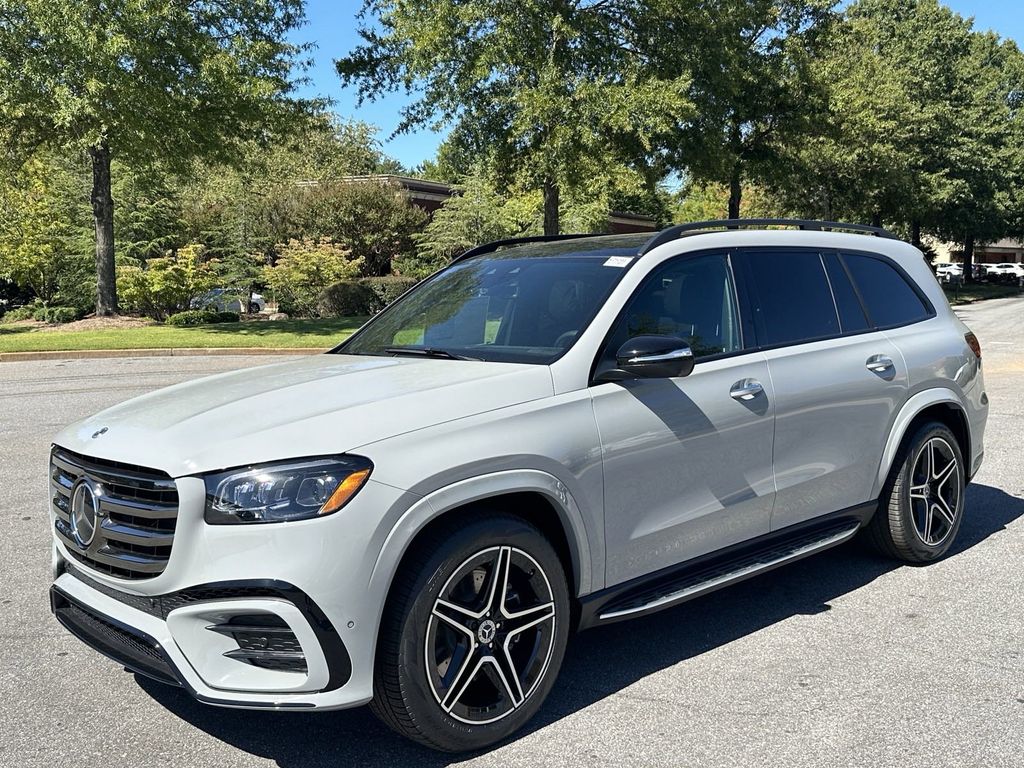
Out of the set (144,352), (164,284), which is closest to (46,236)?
(164,284)

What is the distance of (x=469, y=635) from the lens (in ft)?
10.1

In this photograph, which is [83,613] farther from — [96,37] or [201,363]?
[96,37]

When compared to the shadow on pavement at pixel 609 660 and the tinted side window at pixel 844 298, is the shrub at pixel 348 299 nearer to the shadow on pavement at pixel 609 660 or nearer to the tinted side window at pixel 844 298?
the shadow on pavement at pixel 609 660

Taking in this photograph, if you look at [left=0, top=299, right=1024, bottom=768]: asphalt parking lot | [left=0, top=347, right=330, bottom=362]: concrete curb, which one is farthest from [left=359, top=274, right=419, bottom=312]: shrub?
[left=0, top=299, right=1024, bottom=768]: asphalt parking lot

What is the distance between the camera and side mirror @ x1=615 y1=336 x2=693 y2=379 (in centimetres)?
345

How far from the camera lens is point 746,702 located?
11.4 feet

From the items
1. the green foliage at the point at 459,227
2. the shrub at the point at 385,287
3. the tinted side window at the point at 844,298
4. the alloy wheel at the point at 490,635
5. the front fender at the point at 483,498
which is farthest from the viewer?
the green foliage at the point at 459,227

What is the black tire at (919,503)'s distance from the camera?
4859mm

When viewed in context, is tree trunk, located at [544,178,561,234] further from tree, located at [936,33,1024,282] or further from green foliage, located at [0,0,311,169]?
tree, located at [936,33,1024,282]

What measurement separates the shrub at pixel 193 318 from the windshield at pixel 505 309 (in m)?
21.2

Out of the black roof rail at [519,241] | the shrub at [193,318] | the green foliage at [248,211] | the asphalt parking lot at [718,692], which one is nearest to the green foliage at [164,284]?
the shrub at [193,318]

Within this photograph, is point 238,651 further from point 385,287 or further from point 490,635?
point 385,287

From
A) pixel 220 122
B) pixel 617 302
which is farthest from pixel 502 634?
pixel 220 122

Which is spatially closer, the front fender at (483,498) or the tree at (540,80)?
the front fender at (483,498)
